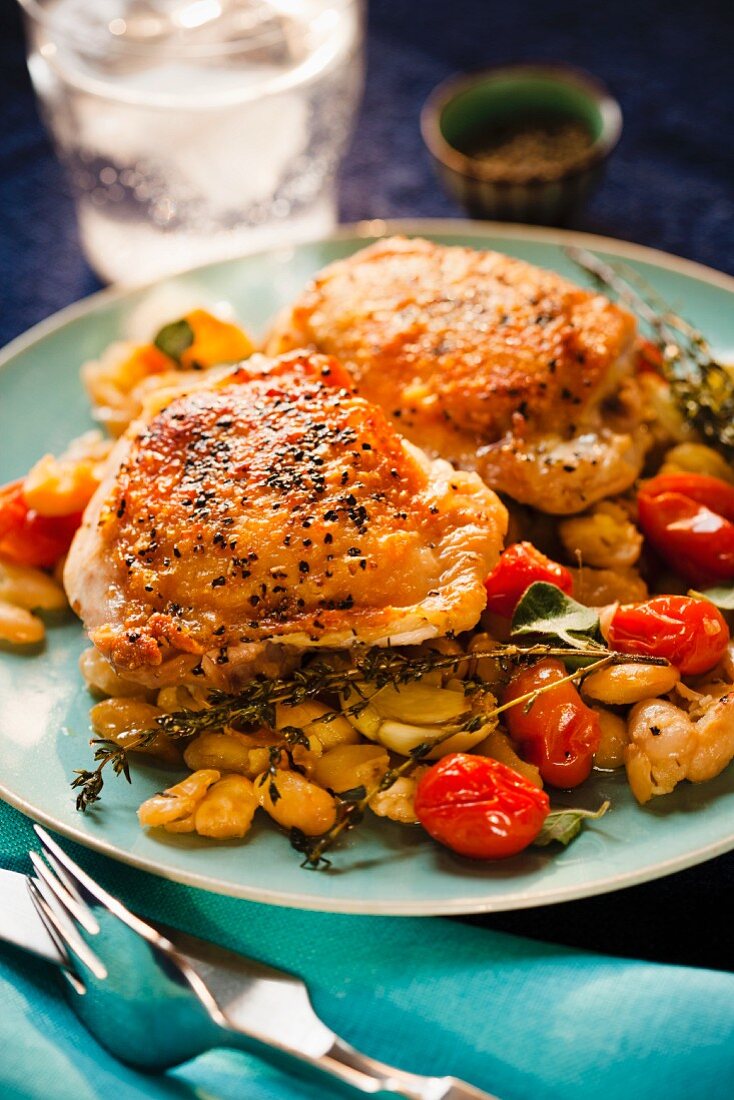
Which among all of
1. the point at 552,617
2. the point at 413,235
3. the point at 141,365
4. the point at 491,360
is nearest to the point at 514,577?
the point at 552,617

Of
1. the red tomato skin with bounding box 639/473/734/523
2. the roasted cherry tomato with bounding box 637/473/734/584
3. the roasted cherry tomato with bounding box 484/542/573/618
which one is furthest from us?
the red tomato skin with bounding box 639/473/734/523

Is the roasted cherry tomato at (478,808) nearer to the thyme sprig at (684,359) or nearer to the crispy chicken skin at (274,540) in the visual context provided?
the crispy chicken skin at (274,540)

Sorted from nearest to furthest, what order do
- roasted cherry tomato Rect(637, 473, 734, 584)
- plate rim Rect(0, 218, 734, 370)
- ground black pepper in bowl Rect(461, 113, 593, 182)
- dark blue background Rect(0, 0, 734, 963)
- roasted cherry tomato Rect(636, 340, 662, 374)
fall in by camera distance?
roasted cherry tomato Rect(637, 473, 734, 584), roasted cherry tomato Rect(636, 340, 662, 374), plate rim Rect(0, 218, 734, 370), ground black pepper in bowl Rect(461, 113, 593, 182), dark blue background Rect(0, 0, 734, 963)

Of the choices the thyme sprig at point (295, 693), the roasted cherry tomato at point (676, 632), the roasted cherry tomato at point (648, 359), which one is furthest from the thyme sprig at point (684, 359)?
the thyme sprig at point (295, 693)

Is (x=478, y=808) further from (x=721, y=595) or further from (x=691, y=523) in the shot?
(x=691, y=523)

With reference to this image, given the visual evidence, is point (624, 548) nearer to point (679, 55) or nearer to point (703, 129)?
point (703, 129)

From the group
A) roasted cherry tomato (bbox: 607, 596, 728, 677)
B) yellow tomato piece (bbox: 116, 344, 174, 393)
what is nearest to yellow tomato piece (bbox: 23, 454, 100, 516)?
yellow tomato piece (bbox: 116, 344, 174, 393)

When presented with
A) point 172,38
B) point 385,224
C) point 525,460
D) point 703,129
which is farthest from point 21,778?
point 703,129

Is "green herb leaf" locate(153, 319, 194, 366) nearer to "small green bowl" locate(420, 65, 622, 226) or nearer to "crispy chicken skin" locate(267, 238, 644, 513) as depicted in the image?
"crispy chicken skin" locate(267, 238, 644, 513)
